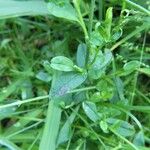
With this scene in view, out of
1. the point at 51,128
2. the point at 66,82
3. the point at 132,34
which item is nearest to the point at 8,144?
the point at 51,128

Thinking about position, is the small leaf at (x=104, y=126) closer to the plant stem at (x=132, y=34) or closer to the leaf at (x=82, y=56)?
the leaf at (x=82, y=56)

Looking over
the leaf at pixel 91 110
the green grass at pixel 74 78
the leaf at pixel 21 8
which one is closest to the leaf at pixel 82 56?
the green grass at pixel 74 78

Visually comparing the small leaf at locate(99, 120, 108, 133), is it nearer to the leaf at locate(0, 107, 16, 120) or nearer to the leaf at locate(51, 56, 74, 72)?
the leaf at locate(51, 56, 74, 72)

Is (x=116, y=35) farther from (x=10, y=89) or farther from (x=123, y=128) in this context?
(x=10, y=89)

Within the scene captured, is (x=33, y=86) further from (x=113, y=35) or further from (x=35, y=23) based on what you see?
(x=113, y=35)

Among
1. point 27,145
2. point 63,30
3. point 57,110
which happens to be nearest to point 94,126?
point 57,110

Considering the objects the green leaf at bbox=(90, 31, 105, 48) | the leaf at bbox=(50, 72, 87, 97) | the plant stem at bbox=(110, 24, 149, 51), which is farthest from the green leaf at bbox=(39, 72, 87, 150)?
the plant stem at bbox=(110, 24, 149, 51)
